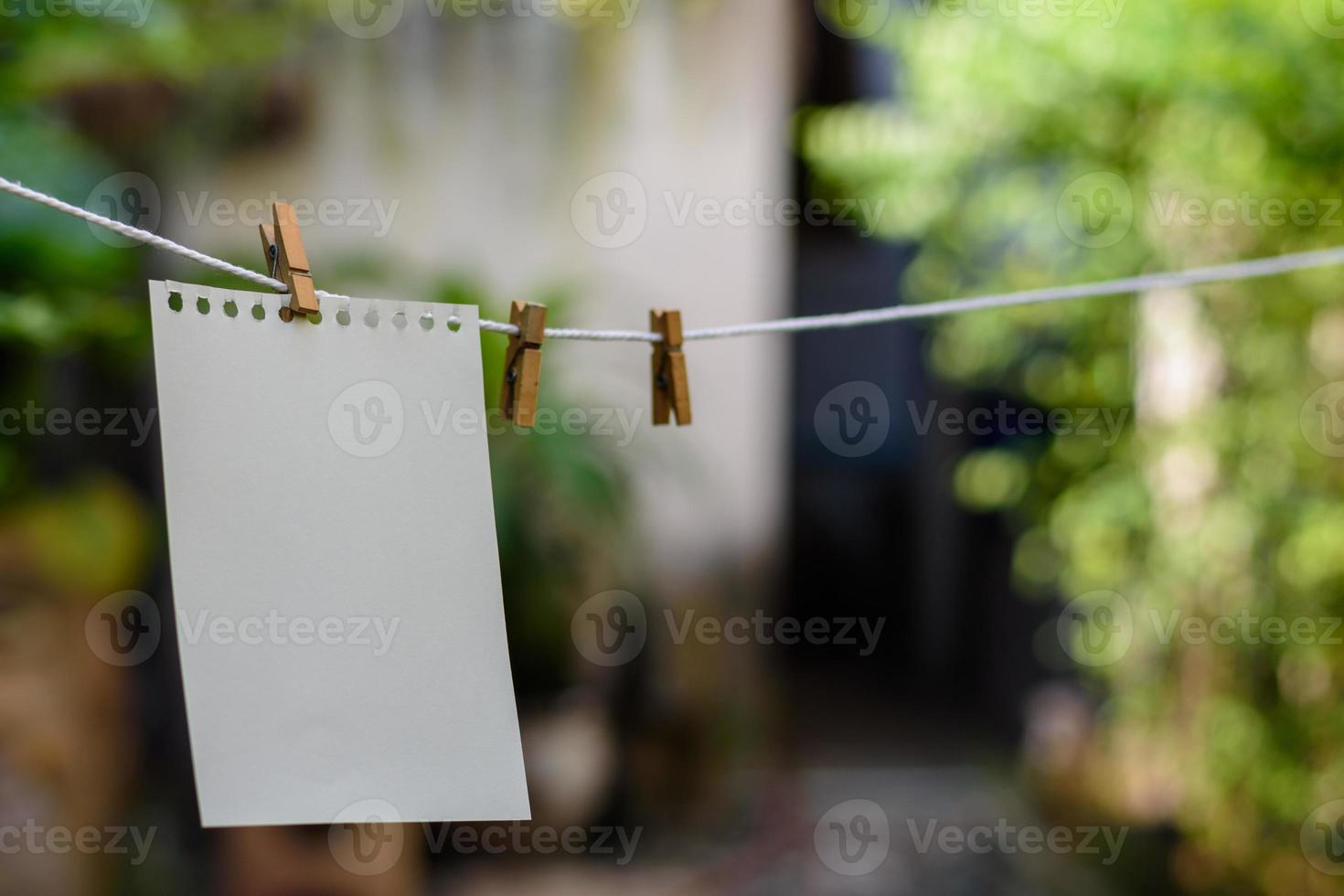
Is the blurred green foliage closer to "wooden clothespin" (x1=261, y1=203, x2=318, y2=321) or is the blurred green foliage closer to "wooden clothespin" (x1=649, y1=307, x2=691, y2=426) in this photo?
"wooden clothespin" (x1=649, y1=307, x2=691, y2=426)

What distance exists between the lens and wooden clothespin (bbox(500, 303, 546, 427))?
859 millimetres

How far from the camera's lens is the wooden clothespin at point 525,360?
86 cm

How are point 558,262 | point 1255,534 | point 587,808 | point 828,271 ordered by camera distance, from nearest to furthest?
point 1255,534 → point 587,808 → point 558,262 → point 828,271

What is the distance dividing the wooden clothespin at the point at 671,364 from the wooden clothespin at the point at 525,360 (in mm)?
139

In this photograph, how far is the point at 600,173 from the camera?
2.84 meters

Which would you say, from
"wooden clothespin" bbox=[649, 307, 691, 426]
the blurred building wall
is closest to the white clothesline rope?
"wooden clothespin" bbox=[649, 307, 691, 426]

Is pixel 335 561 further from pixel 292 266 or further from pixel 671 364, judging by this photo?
pixel 671 364

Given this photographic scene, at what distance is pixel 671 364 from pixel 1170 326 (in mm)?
1634

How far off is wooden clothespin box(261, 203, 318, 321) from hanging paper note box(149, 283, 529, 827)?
13mm

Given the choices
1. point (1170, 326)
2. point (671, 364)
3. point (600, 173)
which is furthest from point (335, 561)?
point (600, 173)

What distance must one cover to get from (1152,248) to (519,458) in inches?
60.3

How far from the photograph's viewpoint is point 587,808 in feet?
8.63

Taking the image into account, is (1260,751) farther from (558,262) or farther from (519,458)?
(558,262)

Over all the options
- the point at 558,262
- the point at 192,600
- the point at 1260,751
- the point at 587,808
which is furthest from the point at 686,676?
the point at 192,600
